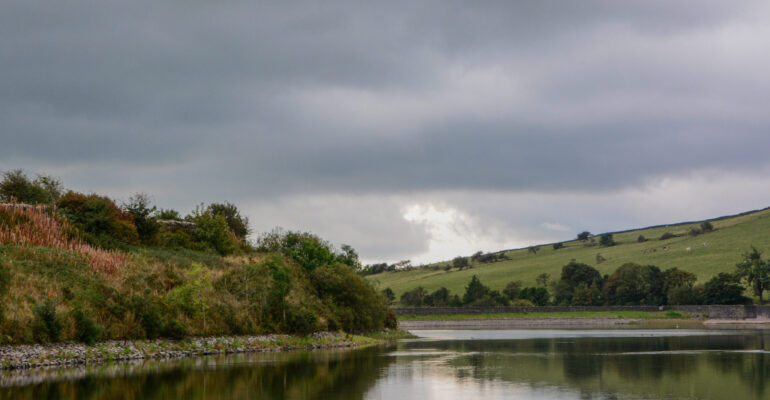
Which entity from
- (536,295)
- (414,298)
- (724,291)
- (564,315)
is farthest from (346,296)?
(414,298)

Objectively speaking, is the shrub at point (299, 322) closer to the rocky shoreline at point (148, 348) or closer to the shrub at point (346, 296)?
the rocky shoreline at point (148, 348)

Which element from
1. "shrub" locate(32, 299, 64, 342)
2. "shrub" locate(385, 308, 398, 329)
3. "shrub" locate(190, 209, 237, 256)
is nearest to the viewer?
"shrub" locate(32, 299, 64, 342)

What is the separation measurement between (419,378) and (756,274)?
126 metres

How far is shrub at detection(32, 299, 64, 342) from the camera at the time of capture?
43.8 meters

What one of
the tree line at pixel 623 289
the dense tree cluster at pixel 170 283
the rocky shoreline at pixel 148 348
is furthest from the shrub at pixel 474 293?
the rocky shoreline at pixel 148 348

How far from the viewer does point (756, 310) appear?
13088 centimetres

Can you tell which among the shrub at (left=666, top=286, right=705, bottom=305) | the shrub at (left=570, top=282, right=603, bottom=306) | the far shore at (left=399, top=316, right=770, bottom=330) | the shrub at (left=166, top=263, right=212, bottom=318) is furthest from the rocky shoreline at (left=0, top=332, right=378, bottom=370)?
the shrub at (left=570, top=282, right=603, bottom=306)

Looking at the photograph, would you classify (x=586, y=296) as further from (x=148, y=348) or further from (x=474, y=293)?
(x=148, y=348)

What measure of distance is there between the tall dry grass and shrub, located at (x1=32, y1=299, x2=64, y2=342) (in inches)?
482

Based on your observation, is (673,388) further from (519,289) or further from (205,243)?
(519,289)

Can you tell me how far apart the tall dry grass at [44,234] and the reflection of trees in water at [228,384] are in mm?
19146

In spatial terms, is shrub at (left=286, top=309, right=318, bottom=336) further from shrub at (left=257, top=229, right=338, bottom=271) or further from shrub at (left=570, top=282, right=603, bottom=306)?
shrub at (left=570, top=282, right=603, bottom=306)

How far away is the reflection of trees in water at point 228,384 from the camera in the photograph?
93.2 ft

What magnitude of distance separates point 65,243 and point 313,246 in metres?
27.1
